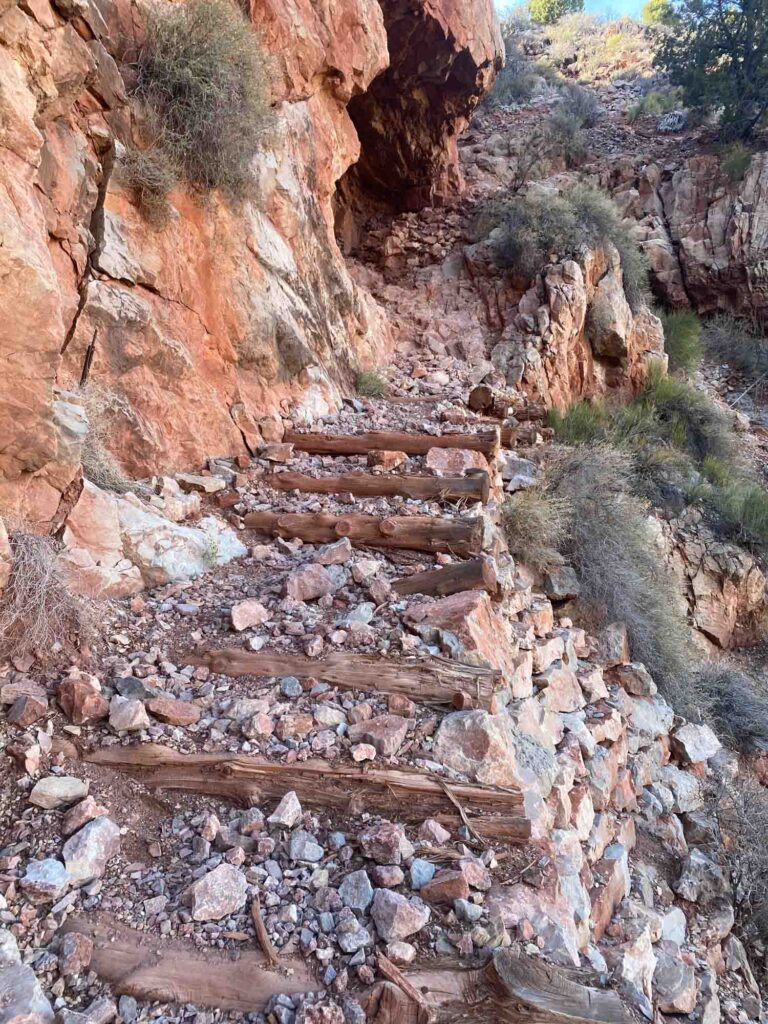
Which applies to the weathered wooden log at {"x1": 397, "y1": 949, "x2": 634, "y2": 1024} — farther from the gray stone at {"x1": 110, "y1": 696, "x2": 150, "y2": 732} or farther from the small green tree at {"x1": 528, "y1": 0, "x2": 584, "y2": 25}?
the small green tree at {"x1": 528, "y1": 0, "x2": 584, "y2": 25}

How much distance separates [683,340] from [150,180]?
34.7 feet

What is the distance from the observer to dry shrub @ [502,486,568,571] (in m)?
4.87

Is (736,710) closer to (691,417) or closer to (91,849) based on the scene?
(91,849)

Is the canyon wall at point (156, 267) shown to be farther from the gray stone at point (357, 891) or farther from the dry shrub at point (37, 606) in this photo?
the gray stone at point (357, 891)

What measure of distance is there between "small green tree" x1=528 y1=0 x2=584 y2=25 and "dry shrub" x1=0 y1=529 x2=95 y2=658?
92.6ft

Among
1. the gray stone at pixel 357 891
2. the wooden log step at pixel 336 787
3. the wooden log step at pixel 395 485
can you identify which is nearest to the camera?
the gray stone at pixel 357 891

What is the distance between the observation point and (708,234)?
12.8 meters

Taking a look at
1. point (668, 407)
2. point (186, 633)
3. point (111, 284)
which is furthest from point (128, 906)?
point (668, 407)

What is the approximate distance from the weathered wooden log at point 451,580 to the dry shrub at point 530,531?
149 centimetres

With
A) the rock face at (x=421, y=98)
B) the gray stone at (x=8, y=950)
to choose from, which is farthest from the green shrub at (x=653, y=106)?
the gray stone at (x=8, y=950)

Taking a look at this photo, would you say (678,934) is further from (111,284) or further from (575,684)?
(111,284)

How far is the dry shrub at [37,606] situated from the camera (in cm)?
246

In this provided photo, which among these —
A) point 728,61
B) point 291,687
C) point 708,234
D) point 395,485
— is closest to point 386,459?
point 395,485

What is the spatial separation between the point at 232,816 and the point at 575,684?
2.65 meters
